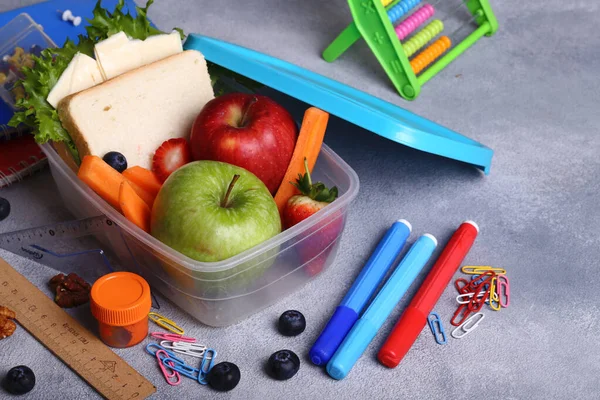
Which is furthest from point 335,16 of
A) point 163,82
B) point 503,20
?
point 163,82

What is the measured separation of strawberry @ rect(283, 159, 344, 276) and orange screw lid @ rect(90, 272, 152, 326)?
0.91ft

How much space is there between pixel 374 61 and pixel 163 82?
2.89ft

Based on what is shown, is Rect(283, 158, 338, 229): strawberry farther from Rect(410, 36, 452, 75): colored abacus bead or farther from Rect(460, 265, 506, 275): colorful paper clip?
Rect(410, 36, 452, 75): colored abacus bead

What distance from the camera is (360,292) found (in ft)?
4.60

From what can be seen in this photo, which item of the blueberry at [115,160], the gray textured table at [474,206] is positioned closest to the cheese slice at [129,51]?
the blueberry at [115,160]

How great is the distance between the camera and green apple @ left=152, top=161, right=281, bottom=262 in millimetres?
1261

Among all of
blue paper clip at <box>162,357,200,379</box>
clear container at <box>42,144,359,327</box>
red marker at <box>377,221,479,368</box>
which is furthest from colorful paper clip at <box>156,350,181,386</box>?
red marker at <box>377,221,479,368</box>

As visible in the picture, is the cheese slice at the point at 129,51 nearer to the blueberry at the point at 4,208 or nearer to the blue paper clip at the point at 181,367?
the blueberry at the point at 4,208

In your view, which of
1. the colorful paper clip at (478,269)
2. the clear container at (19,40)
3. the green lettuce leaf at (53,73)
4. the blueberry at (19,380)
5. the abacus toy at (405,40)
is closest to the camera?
the blueberry at (19,380)

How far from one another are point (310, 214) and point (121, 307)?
358 mm

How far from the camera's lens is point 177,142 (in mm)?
1521

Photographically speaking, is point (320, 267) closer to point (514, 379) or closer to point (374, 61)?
point (514, 379)

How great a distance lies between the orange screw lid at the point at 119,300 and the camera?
48.6 inches

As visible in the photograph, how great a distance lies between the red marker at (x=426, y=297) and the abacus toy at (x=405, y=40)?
64 centimetres
